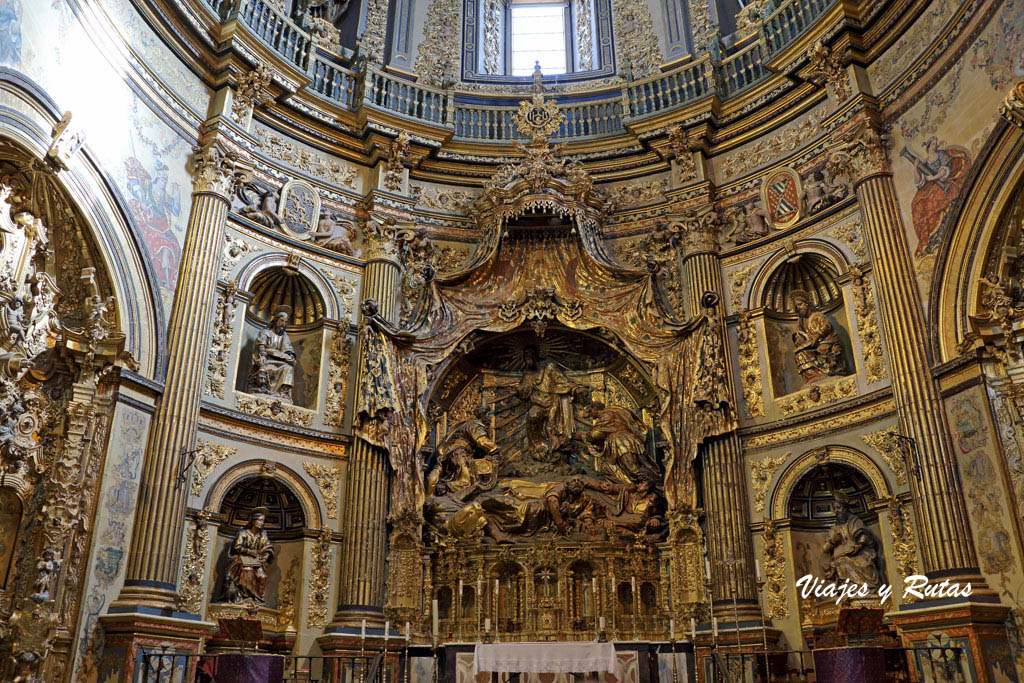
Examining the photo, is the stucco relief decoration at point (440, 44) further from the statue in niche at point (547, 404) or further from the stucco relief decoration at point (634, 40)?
the statue in niche at point (547, 404)

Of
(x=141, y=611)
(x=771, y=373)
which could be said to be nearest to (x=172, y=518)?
(x=141, y=611)

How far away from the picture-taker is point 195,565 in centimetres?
1277

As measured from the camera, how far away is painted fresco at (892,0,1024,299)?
11.5 metres

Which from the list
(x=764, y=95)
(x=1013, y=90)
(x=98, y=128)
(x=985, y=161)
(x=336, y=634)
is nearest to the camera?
(x=1013, y=90)

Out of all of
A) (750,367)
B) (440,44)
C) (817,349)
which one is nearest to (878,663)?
(817,349)

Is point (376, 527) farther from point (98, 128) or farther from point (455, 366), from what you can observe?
point (98, 128)

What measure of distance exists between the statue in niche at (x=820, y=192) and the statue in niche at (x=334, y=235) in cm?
891

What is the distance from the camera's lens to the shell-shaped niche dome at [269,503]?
14.0 m

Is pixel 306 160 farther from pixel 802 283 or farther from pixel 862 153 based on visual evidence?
pixel 862 153

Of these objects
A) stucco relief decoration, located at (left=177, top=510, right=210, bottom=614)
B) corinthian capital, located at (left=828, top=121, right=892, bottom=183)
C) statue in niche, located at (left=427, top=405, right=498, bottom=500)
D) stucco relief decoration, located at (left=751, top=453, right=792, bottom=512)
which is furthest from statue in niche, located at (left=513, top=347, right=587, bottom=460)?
corinthian capital, located at (left=828, top=121, right=892, bottom=183)

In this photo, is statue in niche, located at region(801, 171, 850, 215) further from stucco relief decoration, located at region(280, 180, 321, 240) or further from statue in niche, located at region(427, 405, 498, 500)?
stucco relief decoration, located at region(280, 180, 321, 240)

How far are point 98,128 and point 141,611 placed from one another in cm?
727

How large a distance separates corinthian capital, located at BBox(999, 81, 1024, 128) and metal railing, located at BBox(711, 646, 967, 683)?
6974 millimetres

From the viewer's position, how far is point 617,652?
1295 cm
